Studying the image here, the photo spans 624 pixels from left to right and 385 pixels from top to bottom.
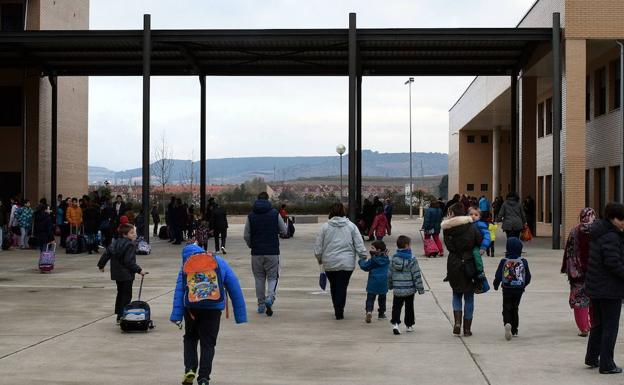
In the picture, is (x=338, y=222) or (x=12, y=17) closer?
(x=338, y=222)

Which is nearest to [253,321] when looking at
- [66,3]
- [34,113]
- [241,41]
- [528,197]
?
[241,41]

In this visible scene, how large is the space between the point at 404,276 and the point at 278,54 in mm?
24434

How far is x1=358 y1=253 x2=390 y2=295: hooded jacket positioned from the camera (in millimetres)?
13516

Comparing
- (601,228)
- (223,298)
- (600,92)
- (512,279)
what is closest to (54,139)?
(600,92)

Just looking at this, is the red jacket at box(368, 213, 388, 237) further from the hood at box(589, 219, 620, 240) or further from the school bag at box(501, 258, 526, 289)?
the hood at box(589, 219, 620, 240)

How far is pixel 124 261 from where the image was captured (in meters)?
12.9

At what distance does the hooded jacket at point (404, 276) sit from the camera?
12.3 meters

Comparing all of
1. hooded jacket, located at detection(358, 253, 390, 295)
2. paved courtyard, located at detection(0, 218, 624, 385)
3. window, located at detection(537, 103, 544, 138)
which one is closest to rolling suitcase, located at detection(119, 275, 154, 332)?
paved courtyard, located at detection(0, 218, 624, 385)

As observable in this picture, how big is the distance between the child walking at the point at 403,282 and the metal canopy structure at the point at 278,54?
60.2ft

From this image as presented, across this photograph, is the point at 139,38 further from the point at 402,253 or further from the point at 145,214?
the point at 402,253

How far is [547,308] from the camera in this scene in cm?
1507

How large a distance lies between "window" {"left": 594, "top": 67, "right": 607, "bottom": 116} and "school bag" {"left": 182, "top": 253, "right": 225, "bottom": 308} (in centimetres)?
2828

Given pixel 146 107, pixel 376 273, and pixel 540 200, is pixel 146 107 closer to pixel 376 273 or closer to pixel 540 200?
pixel 376 273

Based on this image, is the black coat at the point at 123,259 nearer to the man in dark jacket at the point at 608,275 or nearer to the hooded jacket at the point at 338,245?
the hooded jacket at the point at 338,245
